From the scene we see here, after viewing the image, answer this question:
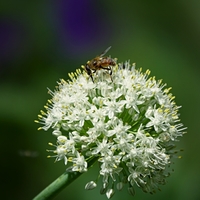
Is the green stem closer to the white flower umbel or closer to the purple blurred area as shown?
the white flower umbel

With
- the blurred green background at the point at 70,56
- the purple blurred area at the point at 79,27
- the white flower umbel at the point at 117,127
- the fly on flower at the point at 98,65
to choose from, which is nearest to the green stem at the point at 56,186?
the white flower umbel at the point at 117,127

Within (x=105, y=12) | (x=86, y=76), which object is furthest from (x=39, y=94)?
(x=86, y=76)

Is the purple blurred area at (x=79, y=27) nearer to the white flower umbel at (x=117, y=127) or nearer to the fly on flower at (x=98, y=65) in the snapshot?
the fly on flower at (x=98, y=65)

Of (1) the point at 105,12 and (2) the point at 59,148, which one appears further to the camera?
(1) the point at 105,12

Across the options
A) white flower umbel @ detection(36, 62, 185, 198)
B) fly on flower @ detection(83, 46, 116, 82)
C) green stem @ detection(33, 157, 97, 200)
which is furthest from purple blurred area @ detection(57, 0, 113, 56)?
green stem @ detection(33, 157, 97, 200)

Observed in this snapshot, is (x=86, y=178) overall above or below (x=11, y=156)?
below

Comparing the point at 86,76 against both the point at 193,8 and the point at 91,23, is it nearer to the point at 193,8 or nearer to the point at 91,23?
the point at 91,23
